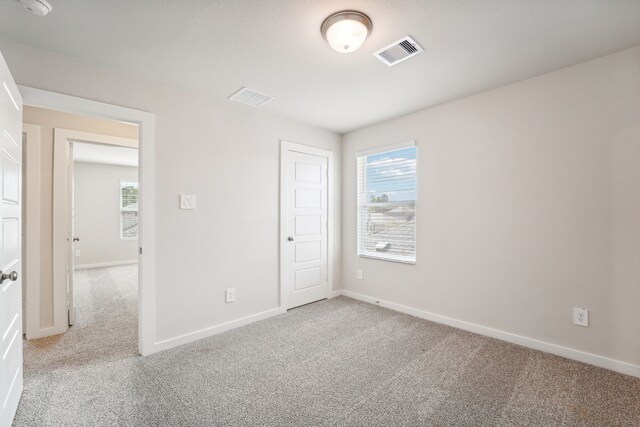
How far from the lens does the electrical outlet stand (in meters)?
2.26

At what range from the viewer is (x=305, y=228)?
377 centimetres

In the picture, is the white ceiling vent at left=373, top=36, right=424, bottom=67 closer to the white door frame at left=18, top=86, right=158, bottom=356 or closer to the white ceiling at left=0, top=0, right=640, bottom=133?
the white ceiling at left=0, top=0, right=640, bottom=133

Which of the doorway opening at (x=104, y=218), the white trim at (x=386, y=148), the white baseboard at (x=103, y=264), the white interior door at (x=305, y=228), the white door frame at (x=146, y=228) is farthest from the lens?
the white baseboard at (x=103, y=264)

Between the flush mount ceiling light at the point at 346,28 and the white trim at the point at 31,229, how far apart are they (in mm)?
2996

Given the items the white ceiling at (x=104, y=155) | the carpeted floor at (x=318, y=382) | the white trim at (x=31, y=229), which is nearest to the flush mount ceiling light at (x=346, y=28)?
the carpeted floor at (x=318, y=382)

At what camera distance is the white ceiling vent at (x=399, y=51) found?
6.47 ft

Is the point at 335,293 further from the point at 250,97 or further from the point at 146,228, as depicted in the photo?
the point at 250,97

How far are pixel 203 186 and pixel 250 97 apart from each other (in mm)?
1013

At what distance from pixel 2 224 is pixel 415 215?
334 cm

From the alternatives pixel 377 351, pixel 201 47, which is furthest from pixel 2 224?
pixel 377 351

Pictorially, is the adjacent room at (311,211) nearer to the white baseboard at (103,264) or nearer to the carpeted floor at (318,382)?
the carpeted floor at (318,382)

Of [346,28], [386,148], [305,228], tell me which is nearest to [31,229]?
[305,228]

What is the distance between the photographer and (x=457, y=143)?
2984mm

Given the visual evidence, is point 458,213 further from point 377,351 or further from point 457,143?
point 377,351
